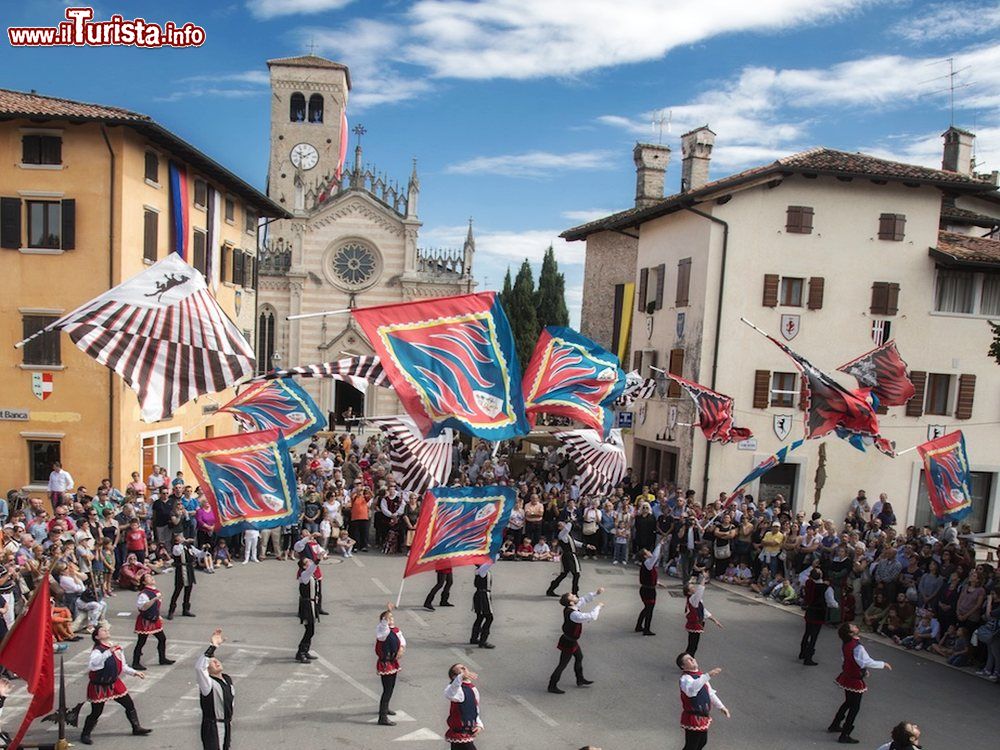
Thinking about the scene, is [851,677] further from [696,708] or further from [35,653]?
[35,653]

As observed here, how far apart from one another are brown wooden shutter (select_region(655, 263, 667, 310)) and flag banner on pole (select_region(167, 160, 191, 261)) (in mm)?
16750

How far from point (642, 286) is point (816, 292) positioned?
7487mm

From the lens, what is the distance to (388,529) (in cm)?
2339

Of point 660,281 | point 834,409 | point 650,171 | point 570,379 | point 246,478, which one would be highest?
point 650,171

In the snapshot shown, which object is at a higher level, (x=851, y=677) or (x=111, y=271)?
(x=111, y=271)

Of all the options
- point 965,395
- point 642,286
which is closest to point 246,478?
point 642,286

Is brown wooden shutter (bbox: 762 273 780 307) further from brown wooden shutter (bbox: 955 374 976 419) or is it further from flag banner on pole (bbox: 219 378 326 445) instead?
flag banner on pole (bbox: 219 378 326 445)

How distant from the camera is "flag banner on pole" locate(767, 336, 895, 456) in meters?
19.3

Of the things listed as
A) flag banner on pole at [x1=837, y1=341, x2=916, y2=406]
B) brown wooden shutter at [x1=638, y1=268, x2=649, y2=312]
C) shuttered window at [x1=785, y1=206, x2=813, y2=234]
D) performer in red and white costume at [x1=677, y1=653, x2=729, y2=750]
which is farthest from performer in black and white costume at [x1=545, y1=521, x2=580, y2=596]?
brown wooden shutter at [x1=638, y1=268, x2=649, y2=312]

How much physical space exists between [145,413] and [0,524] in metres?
11.6

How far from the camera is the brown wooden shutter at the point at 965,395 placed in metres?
28.6

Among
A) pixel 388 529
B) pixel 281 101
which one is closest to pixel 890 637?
pixel 388 529

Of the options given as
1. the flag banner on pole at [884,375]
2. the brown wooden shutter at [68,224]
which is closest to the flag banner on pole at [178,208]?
the brown wooden shutter at [68,224]

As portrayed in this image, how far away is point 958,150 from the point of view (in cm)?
3475
